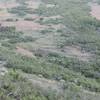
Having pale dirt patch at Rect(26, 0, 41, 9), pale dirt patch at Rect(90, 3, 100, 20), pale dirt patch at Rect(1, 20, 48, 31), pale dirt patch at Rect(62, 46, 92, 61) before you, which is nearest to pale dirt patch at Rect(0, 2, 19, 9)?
pale dirt patch at Rect(26, 0, 41, 9)

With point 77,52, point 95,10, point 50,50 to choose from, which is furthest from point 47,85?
point 95,10

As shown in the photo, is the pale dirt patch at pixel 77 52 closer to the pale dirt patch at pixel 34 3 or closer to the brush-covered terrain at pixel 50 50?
the brush-covered terrain at pixel 50 50

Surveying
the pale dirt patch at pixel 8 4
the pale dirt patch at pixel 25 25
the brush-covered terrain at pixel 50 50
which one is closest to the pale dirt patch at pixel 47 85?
the brush-covered terrain at pixel 50 50

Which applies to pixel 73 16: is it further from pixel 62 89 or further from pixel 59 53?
pixel 62 89

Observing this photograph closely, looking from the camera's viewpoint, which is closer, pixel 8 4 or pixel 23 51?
pixel 23 51

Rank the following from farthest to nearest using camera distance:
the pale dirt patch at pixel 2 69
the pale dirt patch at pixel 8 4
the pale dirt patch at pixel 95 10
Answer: the pale dirt patch at pixel 8 4, the pale dirt patch at pixel 95 10, the pale dirt patch at pixel 2 69

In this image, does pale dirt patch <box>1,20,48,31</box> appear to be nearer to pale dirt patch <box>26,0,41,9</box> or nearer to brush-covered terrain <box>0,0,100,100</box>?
brush-covered terrain <box>0,0,100,100</box>

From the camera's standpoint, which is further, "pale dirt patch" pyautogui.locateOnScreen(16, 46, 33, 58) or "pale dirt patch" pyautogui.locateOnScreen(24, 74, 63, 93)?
"pale dirt patch" pyautogui.locateOnScreen(16, 46, 33, 58)

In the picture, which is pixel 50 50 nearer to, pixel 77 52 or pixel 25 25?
pixel 77 52
